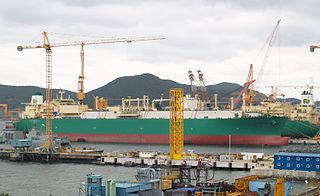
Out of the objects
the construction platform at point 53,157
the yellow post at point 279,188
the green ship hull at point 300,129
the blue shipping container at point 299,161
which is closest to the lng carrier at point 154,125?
the green ship hull at point 300,129

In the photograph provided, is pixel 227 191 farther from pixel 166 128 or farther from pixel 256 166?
pixel 166 128

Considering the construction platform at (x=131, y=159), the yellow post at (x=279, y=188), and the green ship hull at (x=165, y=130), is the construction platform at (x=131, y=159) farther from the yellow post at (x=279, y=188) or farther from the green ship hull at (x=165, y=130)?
the green ship hull at (x=165, y=130)

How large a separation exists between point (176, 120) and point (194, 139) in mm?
20199

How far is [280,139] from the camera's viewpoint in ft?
181

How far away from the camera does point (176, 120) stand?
37719 millimetres

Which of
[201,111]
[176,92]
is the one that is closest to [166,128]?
[201,111]

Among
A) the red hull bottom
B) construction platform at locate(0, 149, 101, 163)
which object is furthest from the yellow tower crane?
the red hull bottom

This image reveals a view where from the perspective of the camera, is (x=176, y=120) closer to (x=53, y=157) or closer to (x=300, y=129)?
(x=53, y=157)

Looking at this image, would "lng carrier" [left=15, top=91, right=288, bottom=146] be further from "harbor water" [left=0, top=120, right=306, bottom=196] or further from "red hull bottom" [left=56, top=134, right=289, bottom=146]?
"harbor water" [left=0, top=120, right=306, bottom=196]

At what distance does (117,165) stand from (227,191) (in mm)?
20822

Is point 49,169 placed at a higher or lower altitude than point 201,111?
lower

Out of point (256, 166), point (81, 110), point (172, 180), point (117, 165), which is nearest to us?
point (172, 180)

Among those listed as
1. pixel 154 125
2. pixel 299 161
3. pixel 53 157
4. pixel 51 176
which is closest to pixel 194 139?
pixel 154 125

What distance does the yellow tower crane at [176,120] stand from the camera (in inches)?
1452
